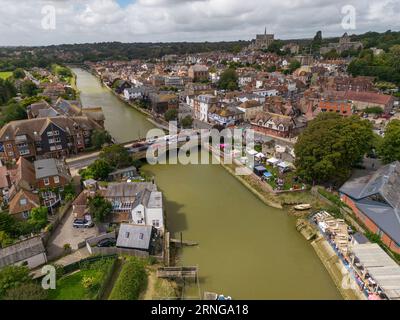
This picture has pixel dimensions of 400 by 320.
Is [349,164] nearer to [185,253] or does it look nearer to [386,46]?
[185,253]

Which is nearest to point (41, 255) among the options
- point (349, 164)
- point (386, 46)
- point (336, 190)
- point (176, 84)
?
point (336, 190)

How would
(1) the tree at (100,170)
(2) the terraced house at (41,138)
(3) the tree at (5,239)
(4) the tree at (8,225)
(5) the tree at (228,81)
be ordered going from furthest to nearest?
(5) the tree at (228,81)
(2) the terraced house at (41,138)
(1) the tree at (100,170)
(4) the tree at (8,225)
(3) the tree at (5,239)

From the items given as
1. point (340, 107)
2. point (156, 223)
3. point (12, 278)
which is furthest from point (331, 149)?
point (12, 278)

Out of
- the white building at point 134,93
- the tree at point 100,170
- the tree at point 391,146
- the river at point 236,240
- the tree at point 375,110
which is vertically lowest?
the river at point 236,240

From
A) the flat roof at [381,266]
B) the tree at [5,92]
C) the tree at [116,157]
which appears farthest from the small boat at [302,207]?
the tree at [5,92]

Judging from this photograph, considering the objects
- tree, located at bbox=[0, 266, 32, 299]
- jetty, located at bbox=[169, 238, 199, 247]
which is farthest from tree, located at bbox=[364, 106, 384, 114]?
tree, located at bbox=[0, 266, 32, 299]

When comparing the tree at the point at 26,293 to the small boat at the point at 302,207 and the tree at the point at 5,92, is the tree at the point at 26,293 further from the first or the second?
the tree at the point at 5,92

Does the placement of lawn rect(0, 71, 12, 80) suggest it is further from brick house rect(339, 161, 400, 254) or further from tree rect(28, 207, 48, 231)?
brick house rect(339, 161, 400, 254)
